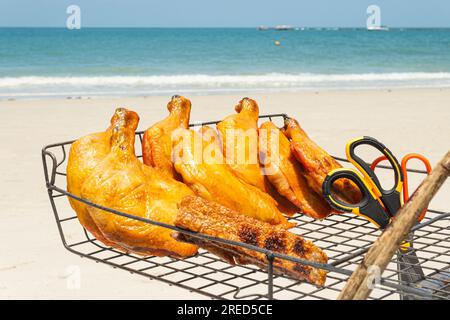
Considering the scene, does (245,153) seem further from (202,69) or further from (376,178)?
(202,69)

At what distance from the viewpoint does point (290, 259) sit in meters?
1.24

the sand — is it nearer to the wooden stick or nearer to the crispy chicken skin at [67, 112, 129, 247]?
the crispy chicken skin at [67, 112, 129, 247]

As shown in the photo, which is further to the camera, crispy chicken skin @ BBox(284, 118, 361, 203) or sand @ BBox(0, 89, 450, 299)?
sand @ BBox(0, 89, 450, 299)

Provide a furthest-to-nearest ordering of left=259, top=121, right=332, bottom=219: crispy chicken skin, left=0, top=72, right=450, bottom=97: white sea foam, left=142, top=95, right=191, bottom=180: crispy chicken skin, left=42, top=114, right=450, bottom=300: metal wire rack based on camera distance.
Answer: left=0, top=72, right=450, bottom=97: white sea foam
left=259, top=121, right=332, bottom=219: crispy chicken skin
left=142, top=95, right=191, bottom=180: crispy chicken skin
left=42, top=114, right=450, bottom=300: metal wire rack

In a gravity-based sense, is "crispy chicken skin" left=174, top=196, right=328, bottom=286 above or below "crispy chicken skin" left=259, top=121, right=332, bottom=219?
below

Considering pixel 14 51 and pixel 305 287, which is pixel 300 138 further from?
pixel 14 51

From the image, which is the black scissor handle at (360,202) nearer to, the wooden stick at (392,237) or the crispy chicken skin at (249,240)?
the crispy chicken skin at (249,240)

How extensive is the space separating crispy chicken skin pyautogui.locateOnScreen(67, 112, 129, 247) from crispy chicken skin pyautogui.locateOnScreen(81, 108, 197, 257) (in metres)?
0.04

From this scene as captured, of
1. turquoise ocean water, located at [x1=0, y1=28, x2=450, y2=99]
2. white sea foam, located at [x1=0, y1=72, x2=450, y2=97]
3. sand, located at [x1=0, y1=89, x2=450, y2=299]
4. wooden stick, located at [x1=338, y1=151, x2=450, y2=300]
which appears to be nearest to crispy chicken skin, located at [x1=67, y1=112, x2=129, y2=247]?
wooden stick, located at [x1=338, y1=151, x2=450, y2=300]

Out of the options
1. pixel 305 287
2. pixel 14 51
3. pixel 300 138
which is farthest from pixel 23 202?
pixel 14 51

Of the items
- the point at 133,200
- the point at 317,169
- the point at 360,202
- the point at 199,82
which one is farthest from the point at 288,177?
the point at 199,82

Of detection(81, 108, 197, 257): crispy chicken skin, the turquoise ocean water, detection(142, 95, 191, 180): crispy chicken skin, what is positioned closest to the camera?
detection(81, 108, 197, 257): crispy chicken skin

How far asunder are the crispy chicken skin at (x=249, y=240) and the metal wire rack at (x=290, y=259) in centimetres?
4

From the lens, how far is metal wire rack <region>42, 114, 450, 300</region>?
1.43 meters
